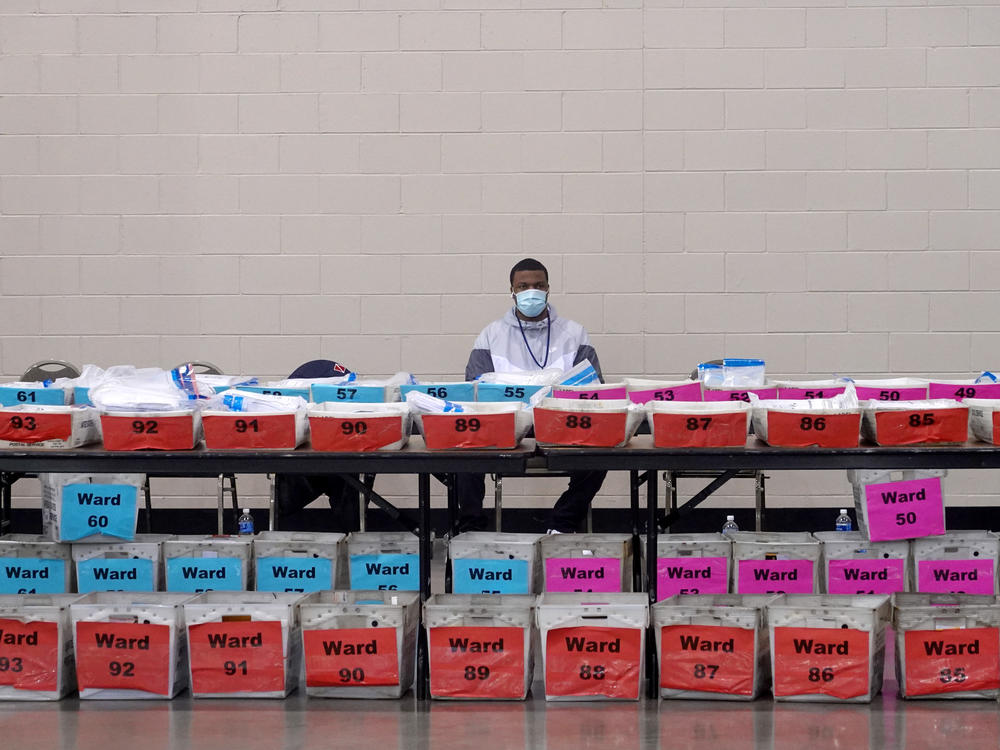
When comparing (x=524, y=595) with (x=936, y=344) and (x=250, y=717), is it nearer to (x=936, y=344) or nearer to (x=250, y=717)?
(x=250, y=717)

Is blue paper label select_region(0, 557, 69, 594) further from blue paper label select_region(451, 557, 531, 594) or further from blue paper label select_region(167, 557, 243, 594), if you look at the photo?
blue paper label select_region(451, 557, 531, 594)

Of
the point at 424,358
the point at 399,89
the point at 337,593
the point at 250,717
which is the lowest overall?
the point at 250,717

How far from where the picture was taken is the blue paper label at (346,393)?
3968 mm

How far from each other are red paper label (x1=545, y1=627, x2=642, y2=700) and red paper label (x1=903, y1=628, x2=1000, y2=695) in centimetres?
76

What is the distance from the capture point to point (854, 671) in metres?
3.24

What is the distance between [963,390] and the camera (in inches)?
161

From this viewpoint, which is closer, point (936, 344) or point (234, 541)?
point (234, 541)

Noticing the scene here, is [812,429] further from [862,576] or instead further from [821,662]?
[862,576]

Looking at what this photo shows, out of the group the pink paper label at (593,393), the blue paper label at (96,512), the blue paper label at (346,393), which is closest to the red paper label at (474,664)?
the pink paper label at (593,393)

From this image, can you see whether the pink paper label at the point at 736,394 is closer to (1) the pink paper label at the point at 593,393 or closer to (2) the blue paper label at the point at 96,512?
(1) the pink paper label at the point at 593,393

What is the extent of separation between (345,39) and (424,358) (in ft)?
5.64

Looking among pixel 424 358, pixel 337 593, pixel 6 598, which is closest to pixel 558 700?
pixel 337 593

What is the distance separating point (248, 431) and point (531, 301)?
2.24 metres

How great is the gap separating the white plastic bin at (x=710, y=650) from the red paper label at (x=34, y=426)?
1.80 m
